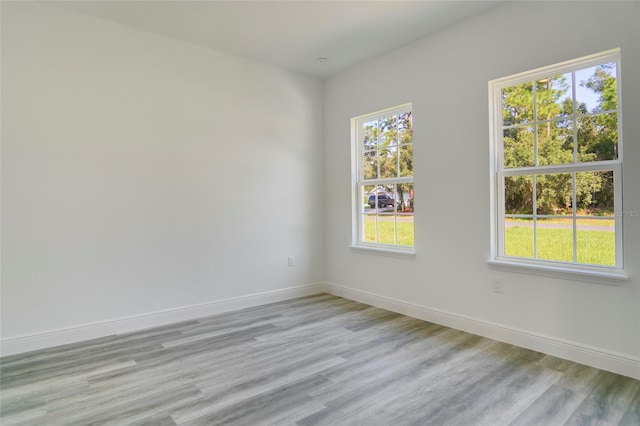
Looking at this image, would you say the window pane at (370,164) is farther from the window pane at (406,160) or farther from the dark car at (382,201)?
the window pane at (406,160)

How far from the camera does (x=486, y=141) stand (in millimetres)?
3113

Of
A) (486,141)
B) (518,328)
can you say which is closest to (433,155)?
(486,141)

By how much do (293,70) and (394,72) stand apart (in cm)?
133

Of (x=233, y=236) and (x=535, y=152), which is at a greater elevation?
(x=535, y=152)

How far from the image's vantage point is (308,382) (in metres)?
2.34

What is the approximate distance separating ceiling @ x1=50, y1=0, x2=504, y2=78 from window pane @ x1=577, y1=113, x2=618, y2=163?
1261 mm

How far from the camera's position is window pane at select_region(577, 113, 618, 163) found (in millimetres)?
2514

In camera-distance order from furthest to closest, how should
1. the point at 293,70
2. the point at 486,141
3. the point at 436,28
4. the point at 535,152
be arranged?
the point at 293,70 < the point at 436,28 < the point at 486,141 < the point at 535,152

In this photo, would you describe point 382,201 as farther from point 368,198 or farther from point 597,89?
point 597,89

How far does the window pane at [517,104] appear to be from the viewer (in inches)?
116

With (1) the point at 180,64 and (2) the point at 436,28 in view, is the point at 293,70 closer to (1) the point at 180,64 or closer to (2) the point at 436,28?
(1) the point at 180,64

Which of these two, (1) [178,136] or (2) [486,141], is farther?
(1) [178,136]

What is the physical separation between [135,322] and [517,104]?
13.1 ft

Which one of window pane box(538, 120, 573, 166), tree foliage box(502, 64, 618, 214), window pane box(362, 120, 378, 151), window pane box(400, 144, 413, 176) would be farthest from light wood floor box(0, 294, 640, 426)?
window pane box(362, 120, 378, 151)
